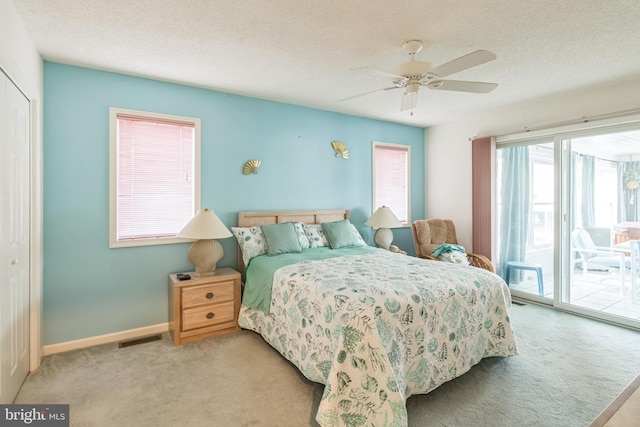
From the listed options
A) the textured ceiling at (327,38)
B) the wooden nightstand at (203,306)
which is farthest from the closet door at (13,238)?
the wooden nightstand at (203,306)

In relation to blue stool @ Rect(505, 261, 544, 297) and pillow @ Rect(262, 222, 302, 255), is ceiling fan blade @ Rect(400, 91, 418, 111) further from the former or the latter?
blue stool @ Rect(505, 261, 544, 297)

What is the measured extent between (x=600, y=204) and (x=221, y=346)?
4.40 meters

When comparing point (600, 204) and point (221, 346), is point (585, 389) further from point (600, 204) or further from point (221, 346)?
point (221, 346)

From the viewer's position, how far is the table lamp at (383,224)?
435cm

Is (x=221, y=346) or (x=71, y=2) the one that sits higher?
(x=71, y=2)

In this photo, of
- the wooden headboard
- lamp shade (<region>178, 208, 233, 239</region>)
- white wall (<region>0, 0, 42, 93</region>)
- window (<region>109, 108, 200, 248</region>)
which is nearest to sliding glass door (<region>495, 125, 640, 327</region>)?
the wooden headboard

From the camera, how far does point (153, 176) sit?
3.26 m

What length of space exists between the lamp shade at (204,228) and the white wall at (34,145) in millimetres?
1063

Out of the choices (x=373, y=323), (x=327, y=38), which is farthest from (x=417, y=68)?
(x=373, y=323)

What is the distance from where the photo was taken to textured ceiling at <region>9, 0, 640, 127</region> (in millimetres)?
2053

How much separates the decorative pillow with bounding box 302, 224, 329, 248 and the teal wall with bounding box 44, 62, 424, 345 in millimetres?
399

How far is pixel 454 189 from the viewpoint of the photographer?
4992mm

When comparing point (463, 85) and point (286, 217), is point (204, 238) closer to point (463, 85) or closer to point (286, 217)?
point (286, 217)

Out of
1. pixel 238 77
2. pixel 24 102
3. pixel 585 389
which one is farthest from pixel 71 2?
pixel 585 389
